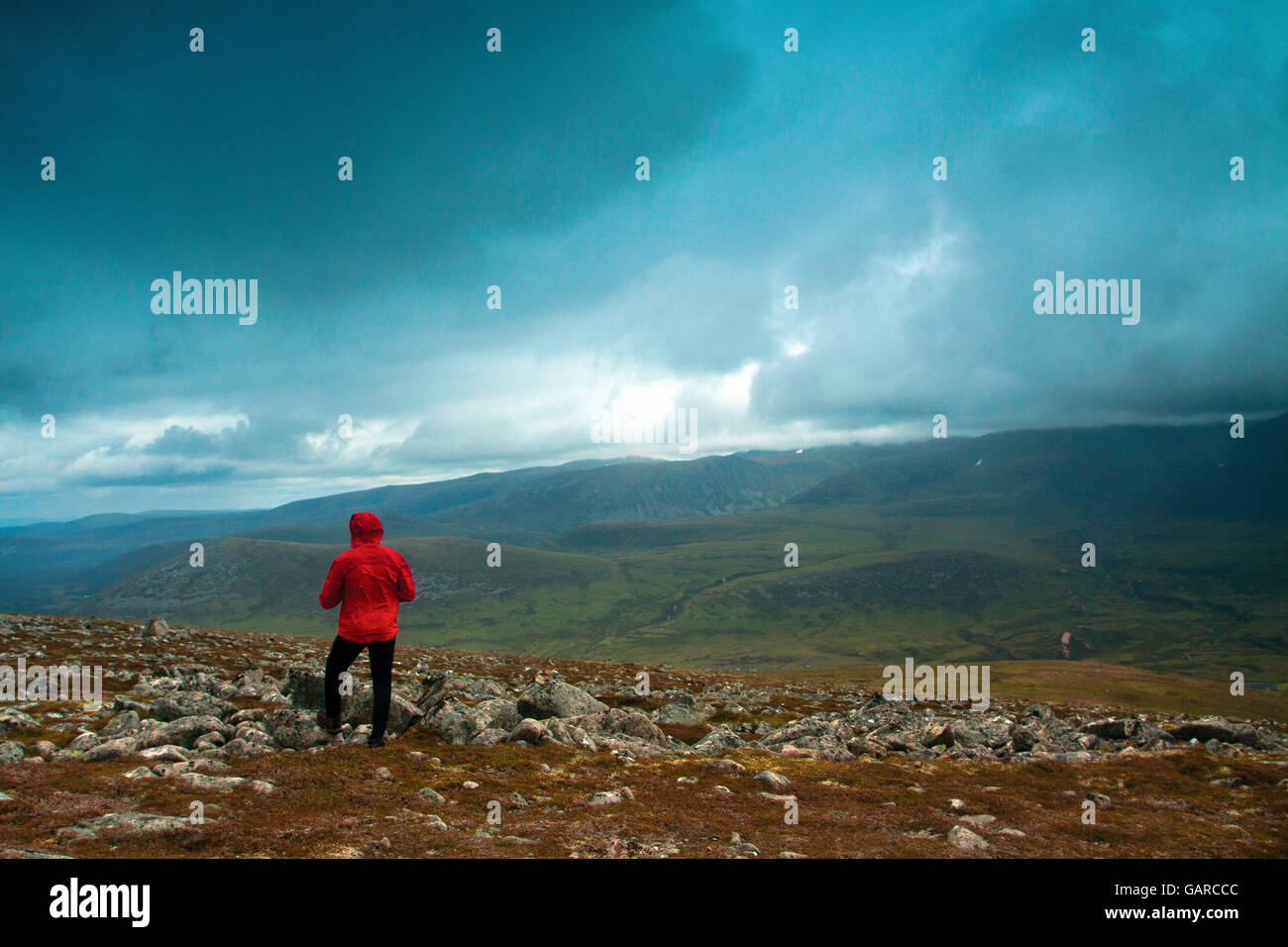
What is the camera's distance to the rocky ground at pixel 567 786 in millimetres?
10977

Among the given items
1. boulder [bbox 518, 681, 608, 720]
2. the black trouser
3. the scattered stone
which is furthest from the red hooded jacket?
the scattered stone

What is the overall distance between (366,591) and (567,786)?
6.89m

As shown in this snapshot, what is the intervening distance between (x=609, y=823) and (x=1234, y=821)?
16.3 metres

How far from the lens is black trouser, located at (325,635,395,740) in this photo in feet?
52.6

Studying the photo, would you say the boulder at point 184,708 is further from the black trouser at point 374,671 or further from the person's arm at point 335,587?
the person's arm at point 335,587

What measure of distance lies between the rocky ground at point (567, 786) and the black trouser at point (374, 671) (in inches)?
31.0

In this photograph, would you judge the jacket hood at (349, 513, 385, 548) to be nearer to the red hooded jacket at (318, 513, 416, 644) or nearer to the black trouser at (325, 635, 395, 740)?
the red hooded jacket at (318, 513, 416, 644)

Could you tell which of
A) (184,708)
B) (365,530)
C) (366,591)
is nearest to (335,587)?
(366,591)

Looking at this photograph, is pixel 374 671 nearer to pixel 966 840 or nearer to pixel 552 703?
pixel 552 703

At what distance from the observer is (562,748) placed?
19.6 meters

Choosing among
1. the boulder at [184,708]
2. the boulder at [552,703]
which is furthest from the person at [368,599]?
the boulder at [552,703]
